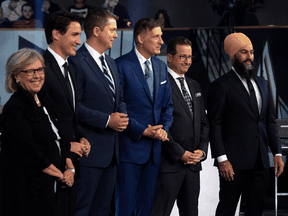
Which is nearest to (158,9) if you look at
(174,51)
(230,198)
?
(174,51)

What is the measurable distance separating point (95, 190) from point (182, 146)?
738 mm

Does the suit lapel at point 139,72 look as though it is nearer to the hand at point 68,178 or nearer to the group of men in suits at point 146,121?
the group of men in suits at point 146,121

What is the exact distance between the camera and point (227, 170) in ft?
7.78

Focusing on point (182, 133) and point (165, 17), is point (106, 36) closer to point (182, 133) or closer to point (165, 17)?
point (182, 133)

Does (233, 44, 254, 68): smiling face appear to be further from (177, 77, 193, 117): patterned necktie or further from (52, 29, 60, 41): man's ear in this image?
(52, 29, 60, 41): man's ear

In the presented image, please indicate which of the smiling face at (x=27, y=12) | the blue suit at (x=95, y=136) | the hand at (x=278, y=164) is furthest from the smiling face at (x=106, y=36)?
the smiling face at (x=27, y=12)

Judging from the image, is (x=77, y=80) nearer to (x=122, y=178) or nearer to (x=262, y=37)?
(x=122, y=178)

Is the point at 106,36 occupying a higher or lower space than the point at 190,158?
higher

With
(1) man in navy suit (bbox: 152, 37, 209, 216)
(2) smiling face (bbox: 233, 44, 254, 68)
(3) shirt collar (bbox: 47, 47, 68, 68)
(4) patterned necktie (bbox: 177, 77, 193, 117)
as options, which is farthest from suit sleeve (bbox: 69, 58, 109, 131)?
(2) smiling face (bbox: 233, 44, 254, 68)

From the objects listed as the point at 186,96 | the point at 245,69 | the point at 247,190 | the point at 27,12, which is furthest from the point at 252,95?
the point at 27,12

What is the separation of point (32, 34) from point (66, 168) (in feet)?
11.9

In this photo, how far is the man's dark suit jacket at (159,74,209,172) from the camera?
2.38 m

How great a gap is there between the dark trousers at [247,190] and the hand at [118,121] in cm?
88

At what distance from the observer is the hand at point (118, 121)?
204 centimetres
